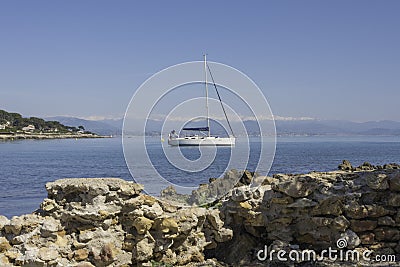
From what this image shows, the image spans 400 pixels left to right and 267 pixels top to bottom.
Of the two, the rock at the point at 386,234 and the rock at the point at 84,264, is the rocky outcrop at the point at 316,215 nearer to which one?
the rock at the point at 386,234

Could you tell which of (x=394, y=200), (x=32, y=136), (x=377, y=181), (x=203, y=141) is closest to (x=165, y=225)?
(x=377, y=181)

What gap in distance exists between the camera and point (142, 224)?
375 inches

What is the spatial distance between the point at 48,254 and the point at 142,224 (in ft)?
5.90

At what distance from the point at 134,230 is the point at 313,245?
3712 mm

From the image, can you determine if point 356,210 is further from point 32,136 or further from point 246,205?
point 32,136

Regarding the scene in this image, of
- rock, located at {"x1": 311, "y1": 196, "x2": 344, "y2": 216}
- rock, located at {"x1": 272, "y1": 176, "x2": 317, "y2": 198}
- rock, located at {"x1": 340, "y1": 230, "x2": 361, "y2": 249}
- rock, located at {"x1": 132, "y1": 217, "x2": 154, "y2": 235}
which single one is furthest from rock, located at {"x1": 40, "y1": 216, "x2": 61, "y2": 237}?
rock, located at {"x1": 340, "y1": 230, "x2": 361, "y2": 249}

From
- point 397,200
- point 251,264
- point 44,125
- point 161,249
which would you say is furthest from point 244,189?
point 44,125

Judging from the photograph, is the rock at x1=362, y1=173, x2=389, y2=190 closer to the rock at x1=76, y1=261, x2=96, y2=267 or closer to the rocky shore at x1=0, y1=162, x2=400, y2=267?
the rocky shore at x1=0, y1=162, x2=400, y2=267

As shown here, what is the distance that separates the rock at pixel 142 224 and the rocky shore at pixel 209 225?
19mm

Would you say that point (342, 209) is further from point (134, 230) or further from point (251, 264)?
point (134, 230)

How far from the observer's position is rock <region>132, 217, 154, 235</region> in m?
9.52

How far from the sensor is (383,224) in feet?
32.6

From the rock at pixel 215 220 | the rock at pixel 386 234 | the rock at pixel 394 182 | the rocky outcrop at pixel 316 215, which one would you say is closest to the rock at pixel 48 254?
the rock at pixel 215 220

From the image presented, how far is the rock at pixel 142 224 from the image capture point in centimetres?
952
